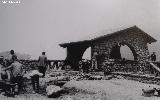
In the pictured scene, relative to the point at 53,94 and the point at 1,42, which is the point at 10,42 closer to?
the point at 1,42

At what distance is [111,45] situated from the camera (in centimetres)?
2275

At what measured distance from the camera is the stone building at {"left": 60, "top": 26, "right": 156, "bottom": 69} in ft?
72.5

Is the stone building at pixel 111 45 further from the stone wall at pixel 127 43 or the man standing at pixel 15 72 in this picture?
the man standing at pixel 15 72

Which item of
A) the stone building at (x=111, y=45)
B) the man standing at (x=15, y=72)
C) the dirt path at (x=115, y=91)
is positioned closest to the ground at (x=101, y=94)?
the dirt path at (x=115, y=91)

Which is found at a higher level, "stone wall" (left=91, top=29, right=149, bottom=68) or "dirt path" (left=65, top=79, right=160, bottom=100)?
"stone wall" (left=91, top=29, right=149, bottom=68)

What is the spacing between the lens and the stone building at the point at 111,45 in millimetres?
22094

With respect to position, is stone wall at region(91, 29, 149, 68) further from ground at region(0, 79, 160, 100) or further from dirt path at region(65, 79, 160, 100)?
ground at region(0, 79, 160, 100)

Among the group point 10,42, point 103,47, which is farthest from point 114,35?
point 10,42

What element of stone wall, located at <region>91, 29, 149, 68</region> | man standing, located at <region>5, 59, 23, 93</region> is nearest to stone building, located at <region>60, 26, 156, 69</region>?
stone wall, located at <region>91, 29, 149, 68</region>

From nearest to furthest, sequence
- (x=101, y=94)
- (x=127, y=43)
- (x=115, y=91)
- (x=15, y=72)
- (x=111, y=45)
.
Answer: (x=101, y=94)
(x=115, y=91)
(x=15, y=72)
(x=111, y=45)
(x=127, y=43)

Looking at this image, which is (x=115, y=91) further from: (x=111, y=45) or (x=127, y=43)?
(x=127, y=43)

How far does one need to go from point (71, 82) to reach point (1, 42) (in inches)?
3820

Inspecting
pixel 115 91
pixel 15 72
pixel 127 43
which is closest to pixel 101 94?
pixel 115 91

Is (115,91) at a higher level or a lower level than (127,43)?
lower
